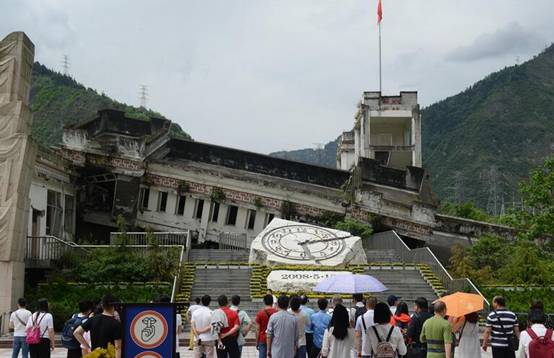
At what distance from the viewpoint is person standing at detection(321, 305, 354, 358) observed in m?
→ 10.4

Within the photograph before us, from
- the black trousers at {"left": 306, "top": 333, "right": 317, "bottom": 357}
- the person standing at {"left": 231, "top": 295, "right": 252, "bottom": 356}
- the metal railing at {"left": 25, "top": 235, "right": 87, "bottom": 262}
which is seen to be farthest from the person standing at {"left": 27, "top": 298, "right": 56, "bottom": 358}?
the metal railing at {"left": 25, "top": 235, "right": 87, "bottom": 262}

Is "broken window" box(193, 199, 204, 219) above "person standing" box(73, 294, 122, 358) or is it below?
above

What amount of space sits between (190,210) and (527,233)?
14994 mm

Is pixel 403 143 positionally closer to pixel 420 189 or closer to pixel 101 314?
pixel 420 189

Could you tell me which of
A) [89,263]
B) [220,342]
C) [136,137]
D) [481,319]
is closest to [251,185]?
[136,137]

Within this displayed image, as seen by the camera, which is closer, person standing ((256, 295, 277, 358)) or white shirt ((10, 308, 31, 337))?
person standing ((256, 295, 277, 358))

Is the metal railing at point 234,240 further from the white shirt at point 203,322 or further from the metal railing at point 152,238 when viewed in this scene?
the white shirt at point 203,322

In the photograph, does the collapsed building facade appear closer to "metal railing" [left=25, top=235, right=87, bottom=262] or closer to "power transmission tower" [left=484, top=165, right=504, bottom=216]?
"metal railing" [left=25, top=235, right=87, bottom=262]

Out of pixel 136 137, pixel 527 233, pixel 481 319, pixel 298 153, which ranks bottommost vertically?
pixel 481 319

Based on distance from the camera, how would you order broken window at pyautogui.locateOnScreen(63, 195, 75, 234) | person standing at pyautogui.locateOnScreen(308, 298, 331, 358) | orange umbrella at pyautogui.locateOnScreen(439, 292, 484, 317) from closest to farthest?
orange umbrella at pyautogui.locateOnScreen(439, 292, 484, 317), person standing at pyautogui.locateOnScreen(308, 298, 331, 358), broken window at pyautogui.locateOnScreen(63, 195, 75, 234)

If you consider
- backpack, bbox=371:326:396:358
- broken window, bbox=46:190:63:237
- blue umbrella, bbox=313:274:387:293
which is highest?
broken window, bbox=46:190:63:237

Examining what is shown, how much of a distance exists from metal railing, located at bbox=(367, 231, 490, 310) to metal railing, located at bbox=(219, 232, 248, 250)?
5.73 m

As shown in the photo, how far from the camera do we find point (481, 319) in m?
20.4

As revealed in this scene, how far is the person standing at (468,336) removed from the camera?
9836mm
